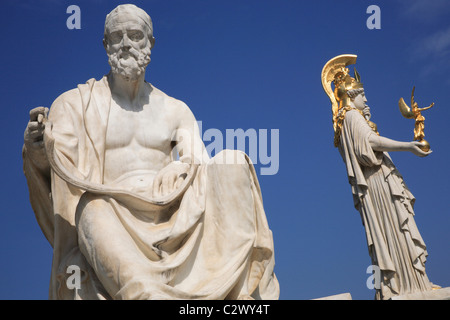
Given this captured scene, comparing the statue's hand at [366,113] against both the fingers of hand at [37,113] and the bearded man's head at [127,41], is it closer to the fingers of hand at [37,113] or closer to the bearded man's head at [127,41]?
the bearded man's head at [127,41]

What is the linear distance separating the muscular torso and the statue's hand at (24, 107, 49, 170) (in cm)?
62

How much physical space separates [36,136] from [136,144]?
3.05 ft

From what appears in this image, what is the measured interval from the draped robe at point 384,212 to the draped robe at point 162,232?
3615 mm

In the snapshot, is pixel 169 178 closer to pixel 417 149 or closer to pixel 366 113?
pixel 417 149

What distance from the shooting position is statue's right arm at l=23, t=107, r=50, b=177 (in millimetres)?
4844

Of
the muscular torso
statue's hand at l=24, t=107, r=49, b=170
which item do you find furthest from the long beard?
statue's hand at l=24, t=107, r=49, b=170

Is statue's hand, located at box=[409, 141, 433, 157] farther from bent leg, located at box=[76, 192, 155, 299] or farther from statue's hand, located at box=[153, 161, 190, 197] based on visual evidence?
bent leg, located at box=[76, 192, 155, 299]

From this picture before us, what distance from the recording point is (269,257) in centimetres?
489

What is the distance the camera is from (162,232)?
4.75m

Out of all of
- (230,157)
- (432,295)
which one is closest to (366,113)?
(432,295)
